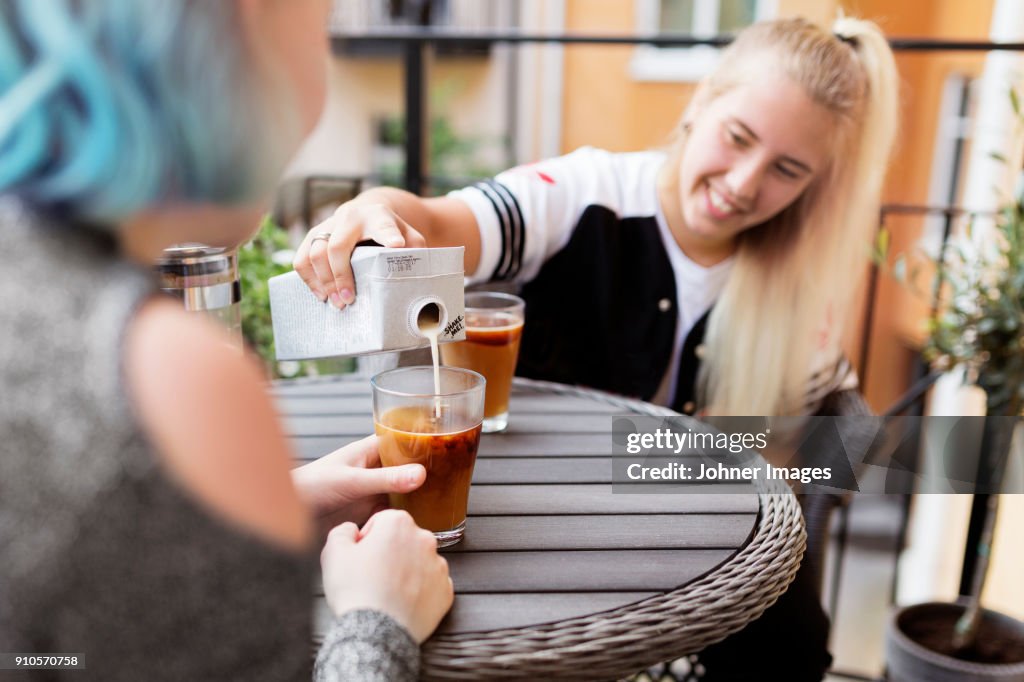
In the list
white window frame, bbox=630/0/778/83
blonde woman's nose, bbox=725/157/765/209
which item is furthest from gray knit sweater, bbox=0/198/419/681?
white window frame, bbox=630/0/778/83

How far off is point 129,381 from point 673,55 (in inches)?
285

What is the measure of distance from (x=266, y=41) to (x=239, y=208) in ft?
0.36

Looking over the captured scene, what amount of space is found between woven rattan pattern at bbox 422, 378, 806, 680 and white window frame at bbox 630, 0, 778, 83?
22.0ft

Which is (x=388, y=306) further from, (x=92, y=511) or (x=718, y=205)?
(x=718, y=205)

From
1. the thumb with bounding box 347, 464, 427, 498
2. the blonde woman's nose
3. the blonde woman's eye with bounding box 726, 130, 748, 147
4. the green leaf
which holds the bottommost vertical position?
the thumb with bounding box 347, 464, 427, 498

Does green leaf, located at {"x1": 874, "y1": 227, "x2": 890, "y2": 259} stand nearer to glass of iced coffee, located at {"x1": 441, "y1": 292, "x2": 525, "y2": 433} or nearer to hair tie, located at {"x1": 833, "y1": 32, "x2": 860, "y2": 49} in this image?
hair tie, located at {"x1": 833, "y1": 32, "x2": 860, "y2": 49}

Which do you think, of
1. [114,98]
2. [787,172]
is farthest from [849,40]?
[114,98]

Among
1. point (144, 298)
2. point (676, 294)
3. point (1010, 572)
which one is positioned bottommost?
point (1010, 572)

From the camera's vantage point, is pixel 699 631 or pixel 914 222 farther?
pixel 914 222

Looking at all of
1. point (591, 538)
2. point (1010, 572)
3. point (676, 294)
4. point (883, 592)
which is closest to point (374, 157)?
point (883, 592)

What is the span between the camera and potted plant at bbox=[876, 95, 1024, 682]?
1683mm

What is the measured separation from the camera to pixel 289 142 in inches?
24.6

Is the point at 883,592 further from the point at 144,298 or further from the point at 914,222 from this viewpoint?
the point at 144,298

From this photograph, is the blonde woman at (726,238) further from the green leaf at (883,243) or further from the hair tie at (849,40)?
the green leaf at (883,243)
